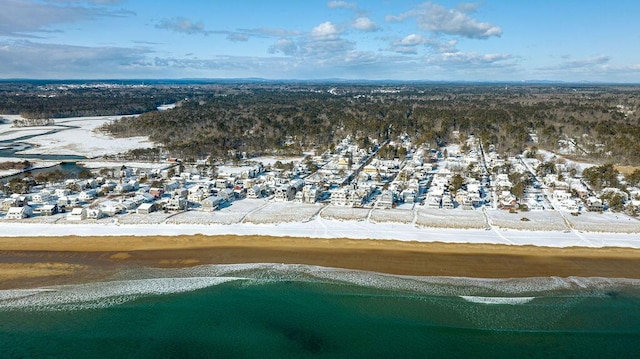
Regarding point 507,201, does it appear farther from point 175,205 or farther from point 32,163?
point 32,163

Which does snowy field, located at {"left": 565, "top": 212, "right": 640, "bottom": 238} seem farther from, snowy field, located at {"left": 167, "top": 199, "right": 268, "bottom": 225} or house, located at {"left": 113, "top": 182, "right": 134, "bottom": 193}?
house, located at {"left": 113, "top": 182, "right": 134, "bottom": 193}

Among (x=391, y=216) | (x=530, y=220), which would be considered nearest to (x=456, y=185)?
(x=530, y=220)

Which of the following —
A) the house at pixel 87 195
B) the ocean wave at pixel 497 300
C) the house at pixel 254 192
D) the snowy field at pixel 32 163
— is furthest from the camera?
the snowy field at pixel 32 163

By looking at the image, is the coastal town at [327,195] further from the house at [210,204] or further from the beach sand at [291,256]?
the beach sand at [291,256]

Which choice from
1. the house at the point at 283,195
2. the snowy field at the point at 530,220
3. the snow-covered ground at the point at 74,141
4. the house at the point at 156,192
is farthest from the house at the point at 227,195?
the snow-covered ground at the point at 74,141

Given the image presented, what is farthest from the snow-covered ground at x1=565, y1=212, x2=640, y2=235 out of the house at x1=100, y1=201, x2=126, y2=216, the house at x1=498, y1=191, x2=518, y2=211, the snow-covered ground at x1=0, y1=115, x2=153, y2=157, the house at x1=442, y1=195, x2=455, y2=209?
the snow-covered ground at x1=0, y1=115, x2=153, y2=157

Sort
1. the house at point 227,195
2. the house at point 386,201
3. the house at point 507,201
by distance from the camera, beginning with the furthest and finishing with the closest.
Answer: the house at point 227,195, the house at point 386,201, the house at point 507,201
